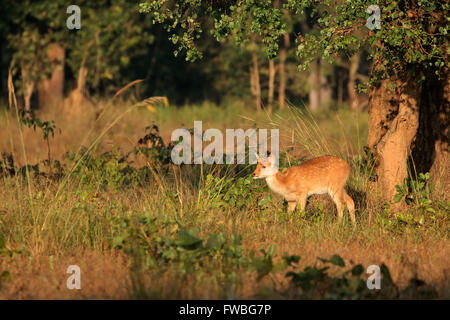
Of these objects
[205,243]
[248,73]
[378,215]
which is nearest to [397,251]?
[378,215]

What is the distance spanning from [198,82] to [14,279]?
2404cm

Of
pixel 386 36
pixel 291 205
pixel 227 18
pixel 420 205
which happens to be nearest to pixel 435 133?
pixel 420 205

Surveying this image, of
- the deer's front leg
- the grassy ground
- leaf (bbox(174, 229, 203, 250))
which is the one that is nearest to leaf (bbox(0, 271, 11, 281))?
the grassy ground

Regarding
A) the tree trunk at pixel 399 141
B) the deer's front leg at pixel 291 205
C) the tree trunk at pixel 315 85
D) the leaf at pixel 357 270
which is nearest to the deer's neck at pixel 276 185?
the deer's front leg at pixel 291 205

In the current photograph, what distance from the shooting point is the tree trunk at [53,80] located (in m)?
21.1

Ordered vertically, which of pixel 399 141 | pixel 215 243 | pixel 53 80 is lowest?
pixel 215 243

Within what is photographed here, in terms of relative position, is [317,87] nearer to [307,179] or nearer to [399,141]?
[399,141]

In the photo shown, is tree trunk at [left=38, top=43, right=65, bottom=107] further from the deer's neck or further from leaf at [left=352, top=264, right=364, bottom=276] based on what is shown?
leaf at [left=352, top=264, right=364, bottom=276]

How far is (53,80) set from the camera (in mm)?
21547

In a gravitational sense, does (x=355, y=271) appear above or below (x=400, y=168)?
below

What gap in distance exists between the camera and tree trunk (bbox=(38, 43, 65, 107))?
21094mm
